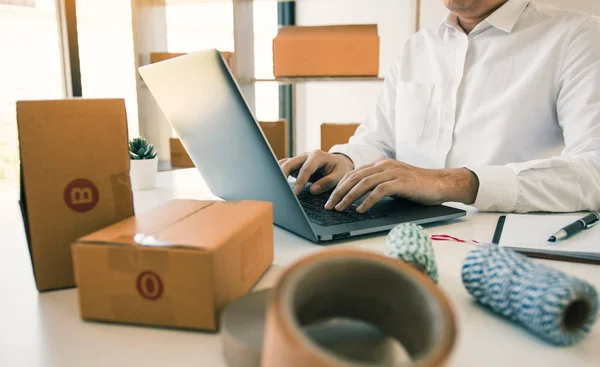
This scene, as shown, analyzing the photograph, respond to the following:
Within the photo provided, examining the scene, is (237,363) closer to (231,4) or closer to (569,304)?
(569,304)

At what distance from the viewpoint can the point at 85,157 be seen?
19.8 inches

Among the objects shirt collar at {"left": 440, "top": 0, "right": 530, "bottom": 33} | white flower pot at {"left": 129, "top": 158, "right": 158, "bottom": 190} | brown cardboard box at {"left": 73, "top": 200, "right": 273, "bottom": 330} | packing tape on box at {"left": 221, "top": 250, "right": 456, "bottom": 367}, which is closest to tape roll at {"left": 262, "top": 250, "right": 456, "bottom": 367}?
packing tape on box at {"left": 221, "top": 250, "right": 456, "bottom": 367}

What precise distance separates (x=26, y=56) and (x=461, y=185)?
71.5 inches

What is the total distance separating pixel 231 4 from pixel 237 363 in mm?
2134

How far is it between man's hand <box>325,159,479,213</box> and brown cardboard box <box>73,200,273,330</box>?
33 centimetres

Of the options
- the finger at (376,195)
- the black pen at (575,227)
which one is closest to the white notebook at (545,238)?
the black pen at (575,227)

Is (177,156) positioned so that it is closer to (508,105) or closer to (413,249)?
(508,105)

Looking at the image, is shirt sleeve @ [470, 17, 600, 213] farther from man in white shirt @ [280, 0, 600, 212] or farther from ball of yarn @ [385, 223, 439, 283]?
ball of yarn @ [385, 223, 439, 283]

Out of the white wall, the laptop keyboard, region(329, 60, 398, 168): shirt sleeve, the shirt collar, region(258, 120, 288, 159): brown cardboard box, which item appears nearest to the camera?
the laptop keyboard

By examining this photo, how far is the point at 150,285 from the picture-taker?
0.41 m

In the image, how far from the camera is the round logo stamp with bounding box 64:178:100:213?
50 centimetres

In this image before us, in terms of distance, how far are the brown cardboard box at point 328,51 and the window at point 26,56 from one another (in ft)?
2.90

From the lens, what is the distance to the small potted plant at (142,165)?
1.08m

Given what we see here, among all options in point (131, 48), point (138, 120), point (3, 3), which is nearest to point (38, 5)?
point (3, 3)
